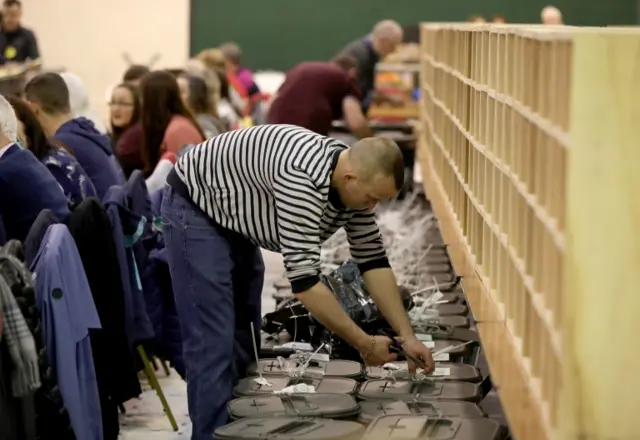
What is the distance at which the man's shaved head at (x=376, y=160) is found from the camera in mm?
3346

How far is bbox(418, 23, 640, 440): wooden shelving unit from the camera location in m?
2.33

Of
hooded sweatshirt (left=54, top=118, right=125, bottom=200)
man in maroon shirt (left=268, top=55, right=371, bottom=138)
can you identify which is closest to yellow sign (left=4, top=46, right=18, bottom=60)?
man in maroon shirt (left=268, top=55, right=371, bottom=138)

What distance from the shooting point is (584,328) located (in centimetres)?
234

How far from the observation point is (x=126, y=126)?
6.87m

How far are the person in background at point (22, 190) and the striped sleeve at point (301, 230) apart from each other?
1148 mm

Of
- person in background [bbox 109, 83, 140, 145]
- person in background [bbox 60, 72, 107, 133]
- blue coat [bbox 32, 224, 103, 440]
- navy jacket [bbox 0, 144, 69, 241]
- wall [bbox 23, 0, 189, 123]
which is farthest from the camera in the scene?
wall [bbox 23, 0, 189, 123]

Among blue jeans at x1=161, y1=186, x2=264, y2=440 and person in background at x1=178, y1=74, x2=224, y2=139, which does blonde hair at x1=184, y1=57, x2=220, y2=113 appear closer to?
person in background at x1=178, y1=74, x2=224, y2=139

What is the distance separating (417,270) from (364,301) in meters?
1.02

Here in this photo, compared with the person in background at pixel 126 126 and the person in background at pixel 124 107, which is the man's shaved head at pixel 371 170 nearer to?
the person in background at pixel 126 126

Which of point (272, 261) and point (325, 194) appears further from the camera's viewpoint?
point (272, 261)

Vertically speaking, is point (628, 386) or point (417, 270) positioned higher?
point (628, 386)

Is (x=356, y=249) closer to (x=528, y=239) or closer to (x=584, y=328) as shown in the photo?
(x=528, y=239)

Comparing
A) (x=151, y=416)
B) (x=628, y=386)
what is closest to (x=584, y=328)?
(x=628, y=386)

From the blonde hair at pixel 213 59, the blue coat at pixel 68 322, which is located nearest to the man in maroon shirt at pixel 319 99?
the blonde hair at pixel 213 59
